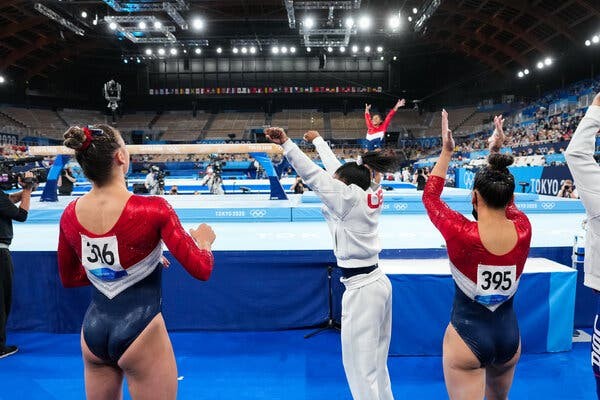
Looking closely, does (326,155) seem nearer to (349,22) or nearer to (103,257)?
(103,257)

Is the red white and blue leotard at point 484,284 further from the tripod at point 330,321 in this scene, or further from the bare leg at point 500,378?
the tripod at point 330,321

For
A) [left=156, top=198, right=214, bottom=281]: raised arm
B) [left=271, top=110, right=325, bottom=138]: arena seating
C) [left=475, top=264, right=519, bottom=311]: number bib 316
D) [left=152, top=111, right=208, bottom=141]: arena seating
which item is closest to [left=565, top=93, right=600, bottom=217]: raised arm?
[left=475, top=264, right=519, bottom=311]: number bib 316

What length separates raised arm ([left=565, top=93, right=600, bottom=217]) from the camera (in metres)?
1.63

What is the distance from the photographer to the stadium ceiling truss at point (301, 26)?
59.6 ft

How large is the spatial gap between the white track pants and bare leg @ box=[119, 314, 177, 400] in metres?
0.92

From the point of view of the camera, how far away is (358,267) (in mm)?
2055

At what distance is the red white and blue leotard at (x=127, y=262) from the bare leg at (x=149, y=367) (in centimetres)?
3

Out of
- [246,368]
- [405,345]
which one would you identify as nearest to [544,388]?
[405,345]

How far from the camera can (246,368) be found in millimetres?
3170

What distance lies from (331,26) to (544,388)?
725 inches

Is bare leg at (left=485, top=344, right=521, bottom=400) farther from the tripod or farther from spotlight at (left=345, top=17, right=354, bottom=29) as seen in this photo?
spotlight at (left=345, top=17, right=354, bottom=29)

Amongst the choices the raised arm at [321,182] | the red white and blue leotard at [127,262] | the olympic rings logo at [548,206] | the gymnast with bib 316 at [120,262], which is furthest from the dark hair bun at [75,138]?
the olympic rings logo at [548,206]

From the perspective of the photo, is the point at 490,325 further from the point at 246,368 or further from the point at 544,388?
the point at 246,368

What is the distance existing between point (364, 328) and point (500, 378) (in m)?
0.64
